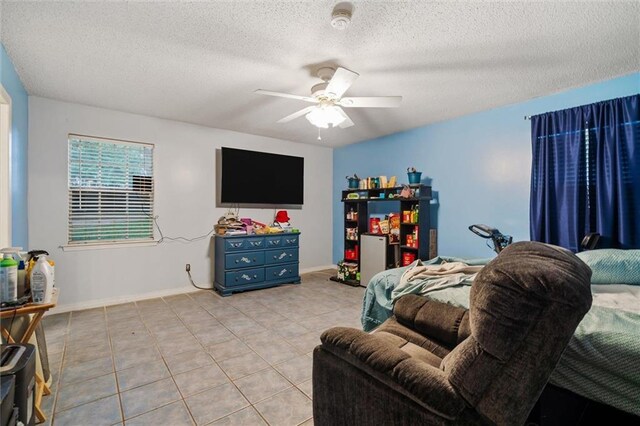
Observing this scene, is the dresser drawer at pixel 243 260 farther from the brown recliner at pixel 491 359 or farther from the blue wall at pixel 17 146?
the brown recliner at pixel 491 359

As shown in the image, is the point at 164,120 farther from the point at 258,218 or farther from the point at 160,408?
the point at 160,408

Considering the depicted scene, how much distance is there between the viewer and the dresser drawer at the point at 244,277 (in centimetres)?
410

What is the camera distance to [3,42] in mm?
2158

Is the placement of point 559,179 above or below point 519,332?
above

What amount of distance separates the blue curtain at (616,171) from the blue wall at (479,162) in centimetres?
20

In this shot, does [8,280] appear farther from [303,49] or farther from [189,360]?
[303,49]

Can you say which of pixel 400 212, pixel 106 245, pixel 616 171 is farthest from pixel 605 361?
pixel 106 245

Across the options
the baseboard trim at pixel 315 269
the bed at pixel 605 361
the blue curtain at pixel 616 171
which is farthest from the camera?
the baseboard trim at pixel 315 269

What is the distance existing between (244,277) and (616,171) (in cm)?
438

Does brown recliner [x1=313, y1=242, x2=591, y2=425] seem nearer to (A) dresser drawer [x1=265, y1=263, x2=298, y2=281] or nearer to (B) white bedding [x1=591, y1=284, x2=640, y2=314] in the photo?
(B) white bedding [x1=591, y1=284, x2=640, y2=314]

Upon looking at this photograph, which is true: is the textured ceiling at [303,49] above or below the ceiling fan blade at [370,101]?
above

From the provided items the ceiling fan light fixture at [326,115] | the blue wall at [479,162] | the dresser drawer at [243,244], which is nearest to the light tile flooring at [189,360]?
the dresser drawer at [243,244]

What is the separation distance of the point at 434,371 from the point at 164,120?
14.4ft

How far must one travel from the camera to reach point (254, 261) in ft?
14.2
